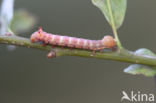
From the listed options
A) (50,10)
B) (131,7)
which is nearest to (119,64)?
(131,7)

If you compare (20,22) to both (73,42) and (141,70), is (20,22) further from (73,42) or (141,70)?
(141,70)

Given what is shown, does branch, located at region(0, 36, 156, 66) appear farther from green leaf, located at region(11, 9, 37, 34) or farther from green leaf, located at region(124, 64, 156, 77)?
green leaf, located at region(11, 9, 37, 34)

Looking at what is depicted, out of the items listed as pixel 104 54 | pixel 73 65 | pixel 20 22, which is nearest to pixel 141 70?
pixel 104 54

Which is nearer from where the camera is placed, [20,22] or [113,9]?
[113,9]

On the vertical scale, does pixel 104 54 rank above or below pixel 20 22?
below

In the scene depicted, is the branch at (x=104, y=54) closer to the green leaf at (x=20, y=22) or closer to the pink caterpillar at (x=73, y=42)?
the pink caterpillar at (x=73, y=42)

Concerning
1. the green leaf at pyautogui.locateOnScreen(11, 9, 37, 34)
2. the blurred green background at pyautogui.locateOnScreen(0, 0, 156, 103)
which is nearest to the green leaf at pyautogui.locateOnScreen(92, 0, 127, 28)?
the green leaf at pyautogui.locateOnScreen(11, 9, 37, 34)
